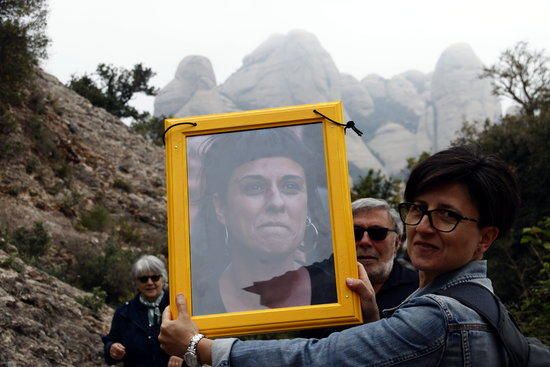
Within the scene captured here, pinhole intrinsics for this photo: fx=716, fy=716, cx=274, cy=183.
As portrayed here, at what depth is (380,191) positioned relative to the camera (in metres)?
18.8

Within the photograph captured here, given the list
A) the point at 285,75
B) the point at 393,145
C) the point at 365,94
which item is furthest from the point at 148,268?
the point at 365,94

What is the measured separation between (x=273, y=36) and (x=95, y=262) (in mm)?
127443

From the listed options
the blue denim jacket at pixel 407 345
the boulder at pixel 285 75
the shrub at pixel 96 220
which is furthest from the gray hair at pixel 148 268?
the boulder at pixel 285 75

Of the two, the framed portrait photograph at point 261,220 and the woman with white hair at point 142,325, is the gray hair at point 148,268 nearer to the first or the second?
the woman with white hair at point 142,325

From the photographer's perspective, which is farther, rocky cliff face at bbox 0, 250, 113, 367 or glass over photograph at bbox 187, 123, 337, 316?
rocky cliff face at bbox 0, 250, 113, 367

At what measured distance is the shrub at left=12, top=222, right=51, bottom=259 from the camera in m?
11.4

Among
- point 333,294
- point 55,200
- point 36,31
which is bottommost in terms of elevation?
point 333,294

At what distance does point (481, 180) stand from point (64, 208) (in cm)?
1400

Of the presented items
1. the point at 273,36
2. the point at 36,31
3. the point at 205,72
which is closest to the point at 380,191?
the point at 36,31

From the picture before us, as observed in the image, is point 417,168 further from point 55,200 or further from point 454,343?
point 55,200

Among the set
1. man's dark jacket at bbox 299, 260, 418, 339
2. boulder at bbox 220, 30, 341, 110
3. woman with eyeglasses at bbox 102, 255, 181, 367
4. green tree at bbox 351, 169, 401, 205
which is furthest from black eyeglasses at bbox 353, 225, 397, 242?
boulder at bbox 220, 30, 341, 110

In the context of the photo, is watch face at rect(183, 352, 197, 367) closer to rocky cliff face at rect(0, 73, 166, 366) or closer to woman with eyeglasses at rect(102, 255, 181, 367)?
woman with eyeglasses at rect(102, 255, 181, 367)

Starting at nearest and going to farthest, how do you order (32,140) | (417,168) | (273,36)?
(417,168)
(32,140)
(273,36)

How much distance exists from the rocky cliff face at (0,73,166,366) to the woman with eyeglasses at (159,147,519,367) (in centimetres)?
520
